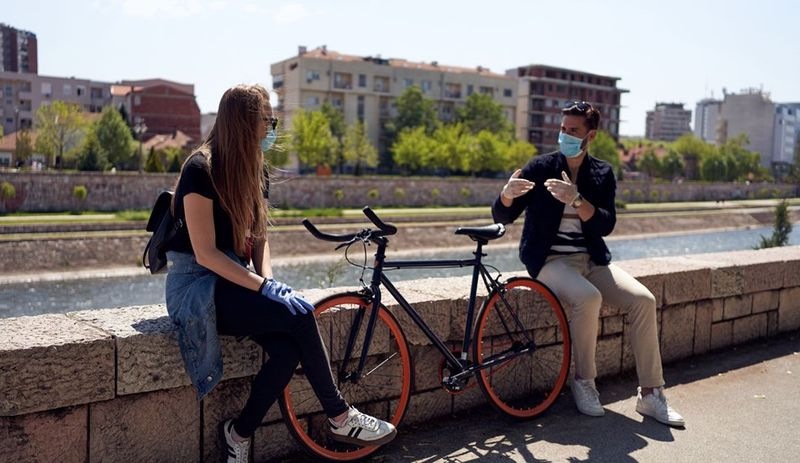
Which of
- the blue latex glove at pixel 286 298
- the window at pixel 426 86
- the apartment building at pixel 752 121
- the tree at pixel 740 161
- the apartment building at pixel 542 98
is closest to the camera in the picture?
the blue latex glove at pixel 286 298

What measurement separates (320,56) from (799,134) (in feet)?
385

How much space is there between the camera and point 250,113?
13.0 ft

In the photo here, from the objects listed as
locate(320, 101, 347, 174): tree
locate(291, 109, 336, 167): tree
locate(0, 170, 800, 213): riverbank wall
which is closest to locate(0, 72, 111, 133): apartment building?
locate(320, 101, 347, 174): tree

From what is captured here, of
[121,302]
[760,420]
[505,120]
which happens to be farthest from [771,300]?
[505,120]

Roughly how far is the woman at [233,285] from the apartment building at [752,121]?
541 ft

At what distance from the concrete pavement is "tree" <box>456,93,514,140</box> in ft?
307

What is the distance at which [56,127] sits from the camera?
68812 millimetres

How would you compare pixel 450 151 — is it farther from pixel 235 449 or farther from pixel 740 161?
pixel 235 449

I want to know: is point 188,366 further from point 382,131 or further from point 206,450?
point 382,131

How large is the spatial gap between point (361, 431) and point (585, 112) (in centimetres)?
273

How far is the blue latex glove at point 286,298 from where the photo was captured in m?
3.90

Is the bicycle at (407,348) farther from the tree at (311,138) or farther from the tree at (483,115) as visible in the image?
the tree at (483,115)

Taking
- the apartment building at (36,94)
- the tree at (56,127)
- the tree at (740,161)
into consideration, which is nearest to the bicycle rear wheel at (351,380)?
the tree at (56,127)

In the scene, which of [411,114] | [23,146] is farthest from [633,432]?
[411,114]
